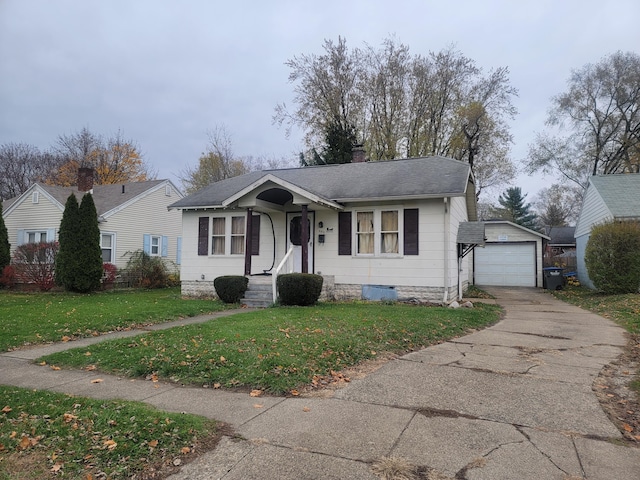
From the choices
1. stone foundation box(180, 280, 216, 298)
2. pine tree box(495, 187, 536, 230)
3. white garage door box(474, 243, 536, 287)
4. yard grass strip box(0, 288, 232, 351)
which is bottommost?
yard grass strip box(0, 288, 232, 351)

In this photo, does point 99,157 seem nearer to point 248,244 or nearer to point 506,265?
point 248,244

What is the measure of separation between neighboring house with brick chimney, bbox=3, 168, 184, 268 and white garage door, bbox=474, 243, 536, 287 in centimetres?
1651

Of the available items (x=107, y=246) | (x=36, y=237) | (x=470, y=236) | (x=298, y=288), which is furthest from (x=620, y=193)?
(x=36, y=237)

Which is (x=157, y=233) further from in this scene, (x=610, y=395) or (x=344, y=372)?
(x=610, y=395)

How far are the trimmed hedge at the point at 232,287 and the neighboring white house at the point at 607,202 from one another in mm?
13946

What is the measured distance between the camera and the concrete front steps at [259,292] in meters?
12.0

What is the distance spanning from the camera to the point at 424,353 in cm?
651

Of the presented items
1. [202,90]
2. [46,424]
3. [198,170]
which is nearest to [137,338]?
[46,424]

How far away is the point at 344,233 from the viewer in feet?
43.3

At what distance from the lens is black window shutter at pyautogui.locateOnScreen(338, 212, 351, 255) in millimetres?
13133

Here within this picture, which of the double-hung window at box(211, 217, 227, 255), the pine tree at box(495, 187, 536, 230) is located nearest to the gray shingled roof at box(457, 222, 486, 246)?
the double-hung window at box(211, 217, 227, 255)

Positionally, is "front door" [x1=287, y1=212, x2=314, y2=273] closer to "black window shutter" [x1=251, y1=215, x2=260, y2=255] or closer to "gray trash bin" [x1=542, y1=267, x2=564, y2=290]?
"black window shutter" [x1=251, y1=215, x2=260, y2=255]

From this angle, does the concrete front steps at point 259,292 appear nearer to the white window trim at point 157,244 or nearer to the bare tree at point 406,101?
the white window trim at point 157,244

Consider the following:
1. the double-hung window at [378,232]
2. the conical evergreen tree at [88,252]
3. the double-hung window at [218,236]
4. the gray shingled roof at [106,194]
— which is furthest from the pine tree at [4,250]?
the double-hung window at [378,232]
